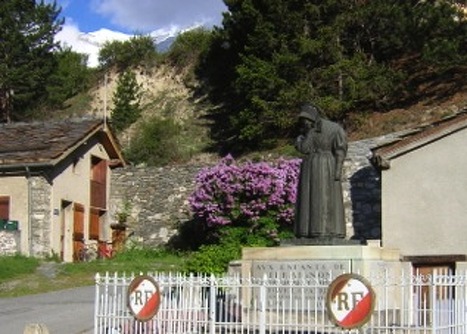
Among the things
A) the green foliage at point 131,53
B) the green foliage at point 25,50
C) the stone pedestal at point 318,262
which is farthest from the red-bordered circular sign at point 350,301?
the green foliage at point 131,53

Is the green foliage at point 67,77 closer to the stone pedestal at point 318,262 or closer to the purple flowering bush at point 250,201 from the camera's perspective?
the purple flowering bush at point 250,201

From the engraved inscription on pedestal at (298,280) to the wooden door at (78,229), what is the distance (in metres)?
19.1

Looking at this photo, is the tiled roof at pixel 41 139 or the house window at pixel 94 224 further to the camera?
the house window at pixel 94 224

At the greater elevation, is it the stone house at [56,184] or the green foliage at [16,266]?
the stone house at [56,184]

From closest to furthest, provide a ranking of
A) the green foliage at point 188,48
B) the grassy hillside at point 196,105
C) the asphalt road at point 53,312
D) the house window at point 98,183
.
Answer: the asphalt road at point 53,312, the house window at point 98,183, the grassy hillside at point 196,105, the green foliage at point 188,48

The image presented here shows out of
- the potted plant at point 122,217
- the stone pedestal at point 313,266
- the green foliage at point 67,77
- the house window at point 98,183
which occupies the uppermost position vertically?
the green foliage at point 67,77

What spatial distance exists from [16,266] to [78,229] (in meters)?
6.09

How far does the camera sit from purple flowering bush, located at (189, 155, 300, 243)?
26.9 metres

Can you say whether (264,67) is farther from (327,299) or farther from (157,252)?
(327,299)

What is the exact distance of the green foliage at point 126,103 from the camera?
47031mm

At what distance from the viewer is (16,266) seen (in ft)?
84.2

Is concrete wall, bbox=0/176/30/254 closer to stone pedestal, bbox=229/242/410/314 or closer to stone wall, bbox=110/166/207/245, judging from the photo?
stone wall, bbox=110/166/207/245

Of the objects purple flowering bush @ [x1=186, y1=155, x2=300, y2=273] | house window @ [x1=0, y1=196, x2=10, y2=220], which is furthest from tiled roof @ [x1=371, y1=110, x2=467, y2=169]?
house window @ [x1=0, y1=196, x2=10, y2=220]

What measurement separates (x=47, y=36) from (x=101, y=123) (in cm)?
1468
